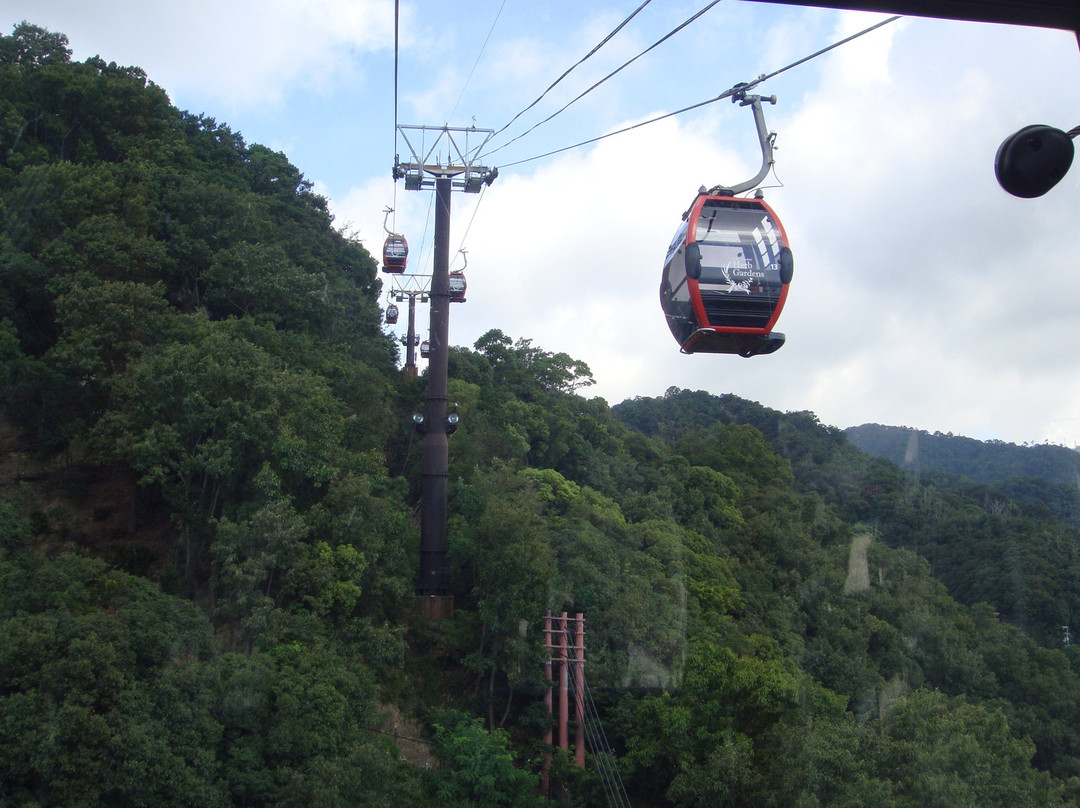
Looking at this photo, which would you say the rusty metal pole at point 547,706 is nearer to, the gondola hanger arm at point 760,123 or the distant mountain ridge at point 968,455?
the gondola hanger arm at point 760,123

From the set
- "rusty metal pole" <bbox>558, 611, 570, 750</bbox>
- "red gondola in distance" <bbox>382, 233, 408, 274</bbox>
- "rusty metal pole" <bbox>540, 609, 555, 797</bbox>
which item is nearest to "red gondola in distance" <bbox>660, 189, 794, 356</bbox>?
"rusty metal pole" <bbox>558, 611, 570, 750</bbox>

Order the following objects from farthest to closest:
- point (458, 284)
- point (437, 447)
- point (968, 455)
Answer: point (968, 455) < point (458, 284) < point (437, 447)

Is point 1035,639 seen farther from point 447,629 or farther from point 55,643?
point 55,643

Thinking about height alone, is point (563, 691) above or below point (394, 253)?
below

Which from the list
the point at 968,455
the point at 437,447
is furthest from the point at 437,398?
the point at 968,455

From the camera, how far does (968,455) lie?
197ft

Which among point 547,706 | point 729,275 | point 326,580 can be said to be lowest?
point 547,706

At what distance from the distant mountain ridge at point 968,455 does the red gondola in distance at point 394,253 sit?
3526cm

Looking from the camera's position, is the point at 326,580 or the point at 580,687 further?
the point at 580,687

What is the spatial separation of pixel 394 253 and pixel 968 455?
50.9 meters

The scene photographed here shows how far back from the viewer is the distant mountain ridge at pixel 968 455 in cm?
5000

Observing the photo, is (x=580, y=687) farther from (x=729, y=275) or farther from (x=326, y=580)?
(x=729, y=275)

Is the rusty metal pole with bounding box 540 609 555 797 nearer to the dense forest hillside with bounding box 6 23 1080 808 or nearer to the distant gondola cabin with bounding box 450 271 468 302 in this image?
the dense forest hillside with bounding box 6 23 1080 808

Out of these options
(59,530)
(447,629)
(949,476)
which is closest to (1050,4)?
(447,629)
